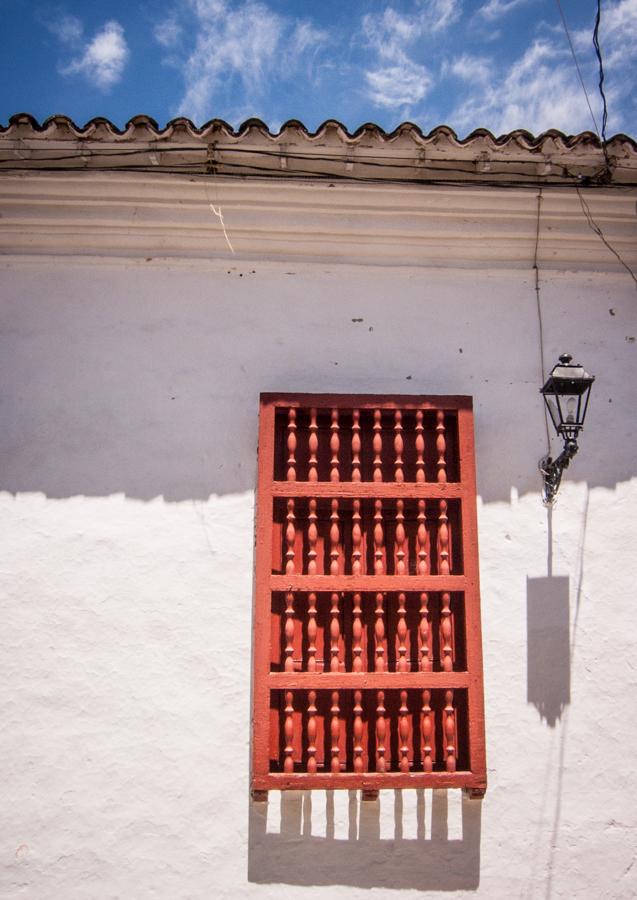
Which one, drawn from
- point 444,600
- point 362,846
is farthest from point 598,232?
point 362,846

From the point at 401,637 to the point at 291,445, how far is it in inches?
38.4

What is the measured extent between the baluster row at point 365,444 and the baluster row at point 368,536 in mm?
139

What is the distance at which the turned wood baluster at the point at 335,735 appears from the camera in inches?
105

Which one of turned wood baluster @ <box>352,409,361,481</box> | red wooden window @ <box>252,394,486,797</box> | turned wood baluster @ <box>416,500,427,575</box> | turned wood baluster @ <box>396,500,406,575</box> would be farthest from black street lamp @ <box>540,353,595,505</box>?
turned wood baluster @ <box>352,409,361,481</box>

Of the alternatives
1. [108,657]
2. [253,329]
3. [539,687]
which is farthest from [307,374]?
[539,687]

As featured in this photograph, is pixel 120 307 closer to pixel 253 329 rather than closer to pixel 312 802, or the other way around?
pixel 253 329

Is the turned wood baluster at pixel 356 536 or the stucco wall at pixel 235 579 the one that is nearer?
the stucco wall at pixel 235 579

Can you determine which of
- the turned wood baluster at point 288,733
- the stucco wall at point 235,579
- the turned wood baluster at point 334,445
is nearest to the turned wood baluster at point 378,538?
the turned wood baluster at point 334,445

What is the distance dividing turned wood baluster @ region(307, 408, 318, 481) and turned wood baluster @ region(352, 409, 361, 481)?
172 mm

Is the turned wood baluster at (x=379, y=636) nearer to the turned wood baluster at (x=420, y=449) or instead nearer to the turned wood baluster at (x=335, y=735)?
the turned wood baluster at (x=335, y=735)

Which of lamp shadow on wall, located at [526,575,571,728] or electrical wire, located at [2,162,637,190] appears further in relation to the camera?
electrical wire, located at [2,162,637,190]

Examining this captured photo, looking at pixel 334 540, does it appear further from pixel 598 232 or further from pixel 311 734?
pixel 598 232

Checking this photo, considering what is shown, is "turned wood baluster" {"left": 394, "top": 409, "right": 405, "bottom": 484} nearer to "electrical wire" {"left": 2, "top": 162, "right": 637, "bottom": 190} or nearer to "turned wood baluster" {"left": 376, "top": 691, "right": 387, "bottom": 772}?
"turned wood baluster" {"left": 376, "top": 691, "right": 387, "bottom": 772}

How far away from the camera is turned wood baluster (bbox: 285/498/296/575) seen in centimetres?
283
